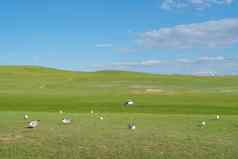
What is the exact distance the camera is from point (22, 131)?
2091cm

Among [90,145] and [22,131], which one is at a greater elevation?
[22,131]

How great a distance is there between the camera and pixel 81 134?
20.1 m

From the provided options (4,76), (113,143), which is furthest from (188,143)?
(4,76)

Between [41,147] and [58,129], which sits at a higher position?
[58,129]

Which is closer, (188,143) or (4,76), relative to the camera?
(188,143)

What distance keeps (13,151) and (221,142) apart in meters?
8.43

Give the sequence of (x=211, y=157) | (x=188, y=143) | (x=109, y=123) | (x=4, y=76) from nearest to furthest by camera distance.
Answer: (x=211, y=157) < (x=188, y=143) < (x=109, y=123) < (x=4, y=76)

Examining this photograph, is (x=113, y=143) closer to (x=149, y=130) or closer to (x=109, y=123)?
(x=149, y=130)

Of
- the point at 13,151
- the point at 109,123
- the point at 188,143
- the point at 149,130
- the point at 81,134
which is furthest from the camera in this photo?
Answer: the point at 109,123

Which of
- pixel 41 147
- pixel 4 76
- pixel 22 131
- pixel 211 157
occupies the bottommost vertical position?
pixel 211 157

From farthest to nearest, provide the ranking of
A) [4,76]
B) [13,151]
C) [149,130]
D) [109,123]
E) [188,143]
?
[4,76]
[109,123]
[149,130]
[188,143]
[13,151]

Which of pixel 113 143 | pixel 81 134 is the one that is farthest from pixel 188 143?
pixel 81 134

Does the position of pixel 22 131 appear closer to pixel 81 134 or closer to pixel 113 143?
pixel 81 134

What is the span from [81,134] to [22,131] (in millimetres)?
3054
